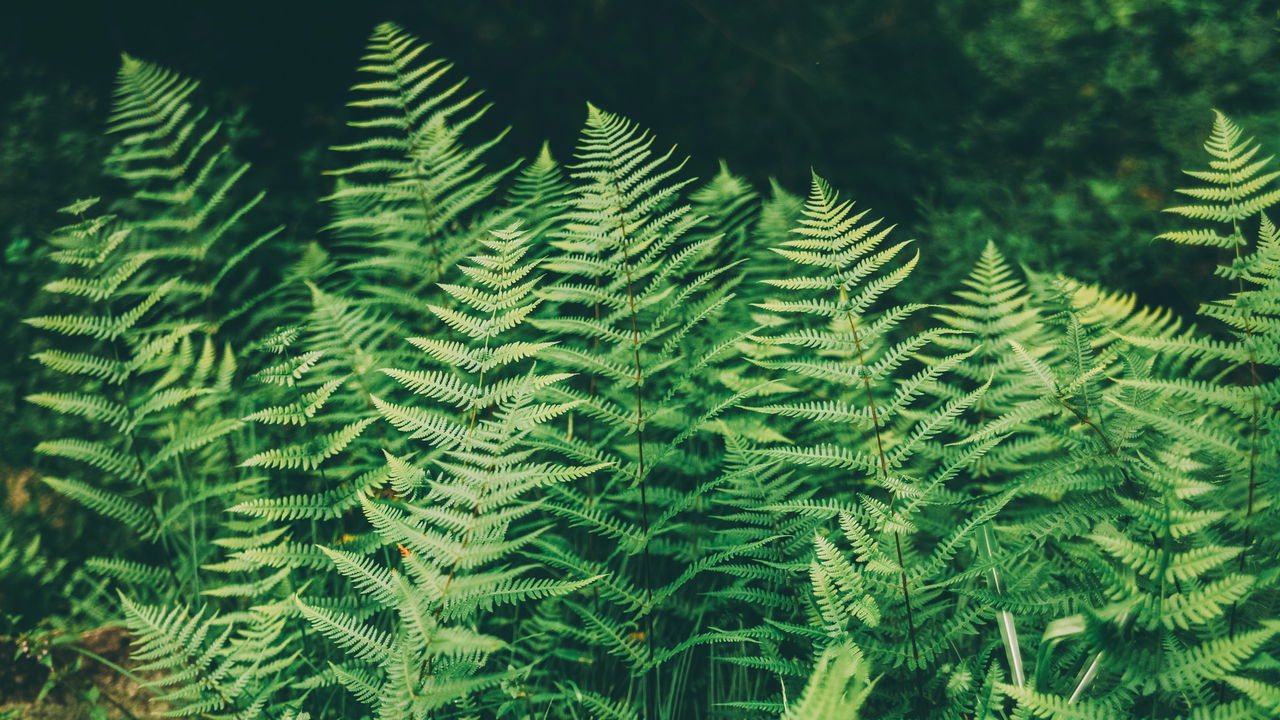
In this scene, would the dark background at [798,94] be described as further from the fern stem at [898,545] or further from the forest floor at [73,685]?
the fern stem at [898,545]

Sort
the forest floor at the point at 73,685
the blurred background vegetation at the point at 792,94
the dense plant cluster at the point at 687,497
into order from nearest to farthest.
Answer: the dense plant cluster at the point at 687,497 → the forest floor at the point at 73,685 → the blurred background vegetation at the point at 792,94

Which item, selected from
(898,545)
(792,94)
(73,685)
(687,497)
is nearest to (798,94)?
(792,94)

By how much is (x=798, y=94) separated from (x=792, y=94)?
1.2 inches

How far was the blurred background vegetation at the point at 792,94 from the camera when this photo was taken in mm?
2871

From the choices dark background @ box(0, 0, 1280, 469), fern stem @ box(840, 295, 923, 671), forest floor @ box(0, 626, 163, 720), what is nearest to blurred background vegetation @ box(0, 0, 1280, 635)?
dark background @ box(0, 0, 1280, 469)

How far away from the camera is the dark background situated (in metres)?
2.88

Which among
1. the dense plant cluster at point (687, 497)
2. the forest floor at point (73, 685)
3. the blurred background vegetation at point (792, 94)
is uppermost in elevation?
the blurred background vegetation at point (792, 94)

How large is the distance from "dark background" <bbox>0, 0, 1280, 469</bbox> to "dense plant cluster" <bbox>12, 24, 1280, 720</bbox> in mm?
710

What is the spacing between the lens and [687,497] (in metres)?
1.66

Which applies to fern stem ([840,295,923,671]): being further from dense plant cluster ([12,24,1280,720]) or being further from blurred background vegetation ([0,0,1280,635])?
blurred background vegetation ([0,0,1280,635])

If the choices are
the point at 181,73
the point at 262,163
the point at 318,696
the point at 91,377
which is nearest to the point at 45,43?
the point at 181,73

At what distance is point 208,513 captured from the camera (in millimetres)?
2221

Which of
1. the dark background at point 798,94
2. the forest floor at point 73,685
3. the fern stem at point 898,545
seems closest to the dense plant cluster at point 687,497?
the fern stem at point 898,545

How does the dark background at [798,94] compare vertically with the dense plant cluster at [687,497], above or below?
above
